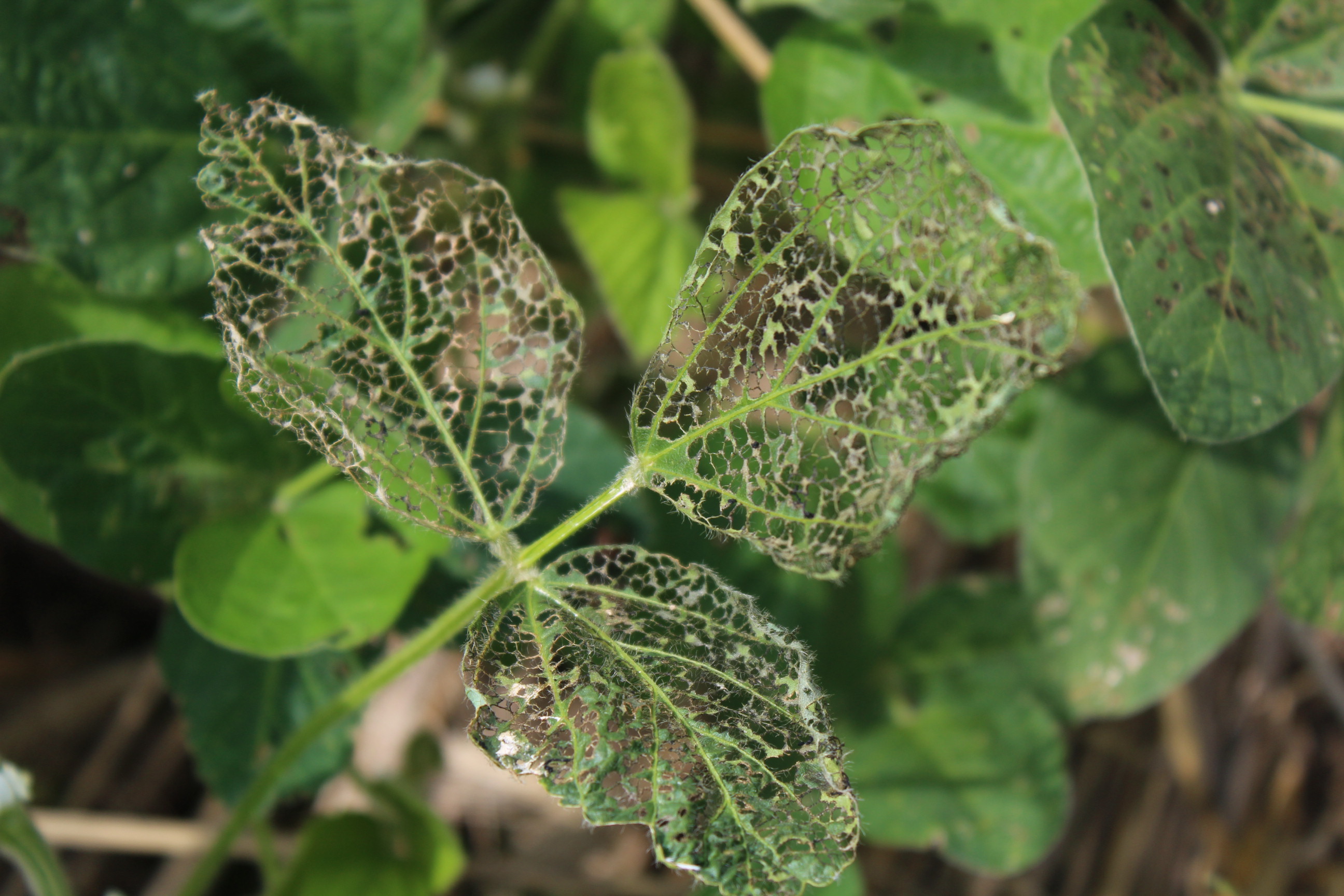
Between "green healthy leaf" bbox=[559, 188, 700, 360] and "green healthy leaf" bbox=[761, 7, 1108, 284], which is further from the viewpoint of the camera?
"green healthy leaf" bbox=[559, 188, 700, 360]

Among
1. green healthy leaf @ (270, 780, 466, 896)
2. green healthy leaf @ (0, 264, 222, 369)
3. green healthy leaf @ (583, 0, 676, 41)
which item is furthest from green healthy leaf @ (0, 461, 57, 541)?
green healthy leaf @ (583, 0, 676, 41)

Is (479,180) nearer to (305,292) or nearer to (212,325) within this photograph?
(305,292)

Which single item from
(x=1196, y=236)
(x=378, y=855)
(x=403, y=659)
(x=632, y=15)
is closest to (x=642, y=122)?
(x=632, y=15)

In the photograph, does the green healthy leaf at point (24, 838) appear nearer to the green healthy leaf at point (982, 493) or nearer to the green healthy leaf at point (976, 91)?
the green healthy leaf at point (976, 91)

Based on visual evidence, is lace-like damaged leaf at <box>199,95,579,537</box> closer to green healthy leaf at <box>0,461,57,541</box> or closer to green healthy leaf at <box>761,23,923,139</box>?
green healthy leaf at <box>0,461,57,541</box>

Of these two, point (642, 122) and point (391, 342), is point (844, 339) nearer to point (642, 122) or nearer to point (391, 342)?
point (391, 342)

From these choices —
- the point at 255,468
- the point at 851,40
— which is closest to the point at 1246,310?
the point at 851,40

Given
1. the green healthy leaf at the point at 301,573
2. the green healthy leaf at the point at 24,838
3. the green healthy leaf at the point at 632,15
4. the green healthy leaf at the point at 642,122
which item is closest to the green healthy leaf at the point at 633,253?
the green healthy leaf at the point at 642,122
